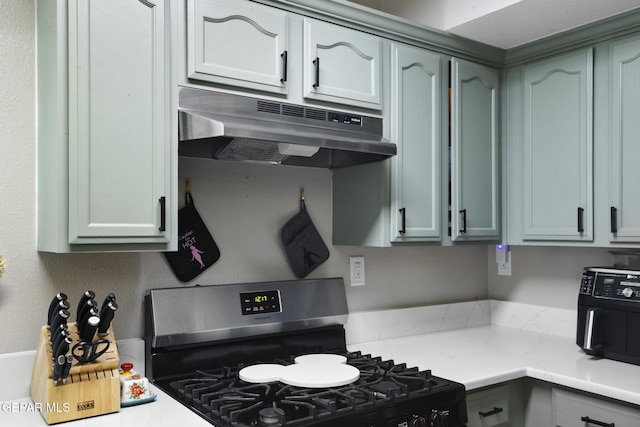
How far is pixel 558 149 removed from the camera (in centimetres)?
236

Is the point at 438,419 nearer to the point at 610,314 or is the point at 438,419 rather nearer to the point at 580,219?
the point at 610,314

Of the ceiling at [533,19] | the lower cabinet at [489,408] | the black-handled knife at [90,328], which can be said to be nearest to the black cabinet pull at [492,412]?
the lower cabinet at [489,408]

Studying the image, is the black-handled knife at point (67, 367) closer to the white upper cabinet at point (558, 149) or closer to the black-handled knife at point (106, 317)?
the black-handled knife at point (106, 317)

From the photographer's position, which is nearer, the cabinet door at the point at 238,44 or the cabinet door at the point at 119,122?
the cabinet door at the point at 119,122

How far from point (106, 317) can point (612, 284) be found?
189cm

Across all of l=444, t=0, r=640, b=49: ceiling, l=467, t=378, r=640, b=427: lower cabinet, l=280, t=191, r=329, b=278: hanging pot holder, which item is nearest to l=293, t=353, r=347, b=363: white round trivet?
l=280, t=191, r=329, b=278: hanging pot holder

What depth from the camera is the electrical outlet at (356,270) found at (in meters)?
2.45

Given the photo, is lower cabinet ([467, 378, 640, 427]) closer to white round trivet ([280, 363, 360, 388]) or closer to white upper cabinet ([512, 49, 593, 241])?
white round trivet ([280, 363, 360, 388])

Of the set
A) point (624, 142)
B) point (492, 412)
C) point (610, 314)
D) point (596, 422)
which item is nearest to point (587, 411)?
point (596, 422)

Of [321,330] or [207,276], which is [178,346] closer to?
[207,276]

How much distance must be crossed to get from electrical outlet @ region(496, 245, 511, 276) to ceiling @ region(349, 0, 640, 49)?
1062 mm

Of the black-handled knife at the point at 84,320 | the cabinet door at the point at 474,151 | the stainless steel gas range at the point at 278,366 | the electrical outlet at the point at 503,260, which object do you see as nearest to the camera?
the black-handled knife at the point at 84,320

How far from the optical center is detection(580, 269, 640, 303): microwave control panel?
6.79 feet

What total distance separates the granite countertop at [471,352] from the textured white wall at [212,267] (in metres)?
0.10
